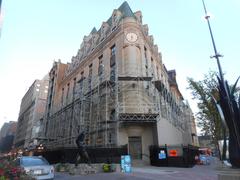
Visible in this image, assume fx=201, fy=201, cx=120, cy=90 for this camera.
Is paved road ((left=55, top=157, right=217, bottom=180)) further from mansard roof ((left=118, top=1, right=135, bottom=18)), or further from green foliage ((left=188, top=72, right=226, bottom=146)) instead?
mansard roof ((left=118, top=1, right=135, bottom=18))

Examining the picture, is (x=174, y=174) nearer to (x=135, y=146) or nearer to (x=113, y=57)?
(x=135, y=146)

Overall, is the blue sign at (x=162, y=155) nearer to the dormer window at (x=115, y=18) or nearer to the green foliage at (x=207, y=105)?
the green foliage at (x=207, y=105)

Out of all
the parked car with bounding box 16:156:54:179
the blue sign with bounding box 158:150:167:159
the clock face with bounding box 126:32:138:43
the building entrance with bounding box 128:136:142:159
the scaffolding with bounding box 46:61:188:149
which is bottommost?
the parked car with bounding box 16:156:54:179

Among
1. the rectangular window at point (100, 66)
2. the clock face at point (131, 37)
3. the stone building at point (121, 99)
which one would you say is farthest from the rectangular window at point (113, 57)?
the clock face at point (131, 37)

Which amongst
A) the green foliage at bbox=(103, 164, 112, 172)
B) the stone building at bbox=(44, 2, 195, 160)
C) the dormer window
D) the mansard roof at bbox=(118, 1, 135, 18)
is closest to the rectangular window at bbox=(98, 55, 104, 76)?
the stone building at bbox=(44, 2, 195, 160)

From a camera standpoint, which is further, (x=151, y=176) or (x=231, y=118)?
(x=151, y=176)

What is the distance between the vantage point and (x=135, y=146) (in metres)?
20.0

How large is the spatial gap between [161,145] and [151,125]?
2234 mm

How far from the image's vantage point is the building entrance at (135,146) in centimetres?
1976

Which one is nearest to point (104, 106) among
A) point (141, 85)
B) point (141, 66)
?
point (141, 85)

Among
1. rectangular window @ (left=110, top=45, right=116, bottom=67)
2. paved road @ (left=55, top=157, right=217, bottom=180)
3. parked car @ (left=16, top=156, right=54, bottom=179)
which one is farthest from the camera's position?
rectangular window @ (left=110, top=45, right=116, bottom=67)

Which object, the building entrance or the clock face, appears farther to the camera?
the clock face

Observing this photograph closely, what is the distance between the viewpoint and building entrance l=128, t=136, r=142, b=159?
1976 cm

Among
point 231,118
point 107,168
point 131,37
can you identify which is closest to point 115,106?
point 107,168
